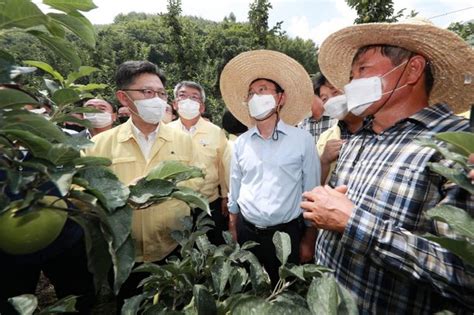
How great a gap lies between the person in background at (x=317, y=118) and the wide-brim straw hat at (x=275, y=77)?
0.40 metres

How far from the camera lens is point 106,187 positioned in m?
0.60

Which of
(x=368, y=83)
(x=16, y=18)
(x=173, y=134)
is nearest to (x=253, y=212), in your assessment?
(x=173, y=134)

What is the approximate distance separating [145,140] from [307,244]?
118cm

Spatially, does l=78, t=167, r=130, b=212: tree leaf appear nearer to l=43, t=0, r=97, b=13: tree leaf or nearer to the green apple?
the green apple

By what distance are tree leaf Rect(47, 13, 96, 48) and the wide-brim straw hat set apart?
72.0 inches

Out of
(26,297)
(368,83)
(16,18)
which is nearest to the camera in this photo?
(16,18)

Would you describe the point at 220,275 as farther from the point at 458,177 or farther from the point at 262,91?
the point at 262,91

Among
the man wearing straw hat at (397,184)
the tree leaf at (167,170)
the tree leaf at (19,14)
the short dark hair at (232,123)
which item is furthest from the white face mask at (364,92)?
the short dark hair at (232,123)

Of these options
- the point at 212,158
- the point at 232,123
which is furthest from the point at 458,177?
the point at 232,123

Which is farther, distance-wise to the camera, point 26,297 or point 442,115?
point 442,115

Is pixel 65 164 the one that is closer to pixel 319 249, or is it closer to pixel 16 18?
pixel 16 18

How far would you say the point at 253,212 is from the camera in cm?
218

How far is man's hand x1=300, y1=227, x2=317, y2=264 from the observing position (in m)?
2.24

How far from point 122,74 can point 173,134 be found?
1.59 feet
